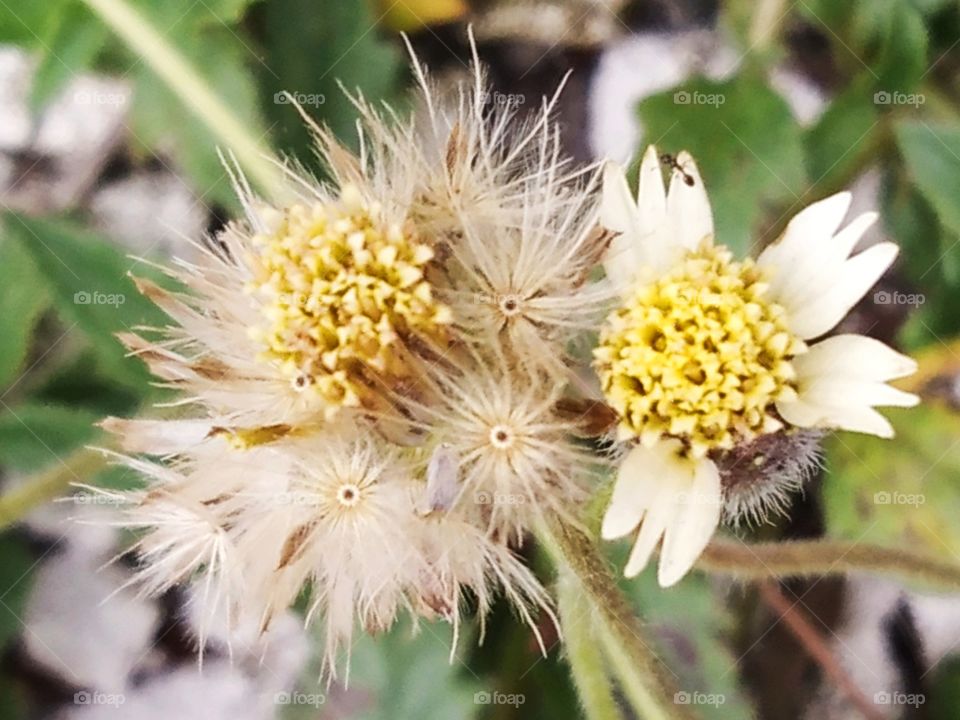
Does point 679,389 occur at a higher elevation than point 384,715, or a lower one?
higher

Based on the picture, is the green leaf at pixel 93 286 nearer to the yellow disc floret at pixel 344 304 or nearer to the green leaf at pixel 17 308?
the green leaf at pixel 17 308

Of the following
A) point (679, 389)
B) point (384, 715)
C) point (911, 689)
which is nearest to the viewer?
point (679, 389)

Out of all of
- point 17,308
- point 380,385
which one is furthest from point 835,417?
point 17,308

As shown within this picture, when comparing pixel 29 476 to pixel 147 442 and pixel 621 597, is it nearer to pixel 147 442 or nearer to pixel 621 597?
pixel 147 442

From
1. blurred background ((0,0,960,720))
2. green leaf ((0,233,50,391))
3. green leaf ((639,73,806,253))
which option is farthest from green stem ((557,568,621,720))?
green leaf ((0,233,50,391))

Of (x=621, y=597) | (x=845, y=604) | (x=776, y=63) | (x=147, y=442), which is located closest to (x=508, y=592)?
(x=621, y=597)

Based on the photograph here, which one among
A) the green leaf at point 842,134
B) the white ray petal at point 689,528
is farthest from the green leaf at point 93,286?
the green leaf at point 842,134

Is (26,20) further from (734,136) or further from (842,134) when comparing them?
(842,134)

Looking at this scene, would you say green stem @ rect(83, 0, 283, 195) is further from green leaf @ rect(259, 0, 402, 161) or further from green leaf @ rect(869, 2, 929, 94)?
green leaf @ rect(869, 2, 929, 94)
